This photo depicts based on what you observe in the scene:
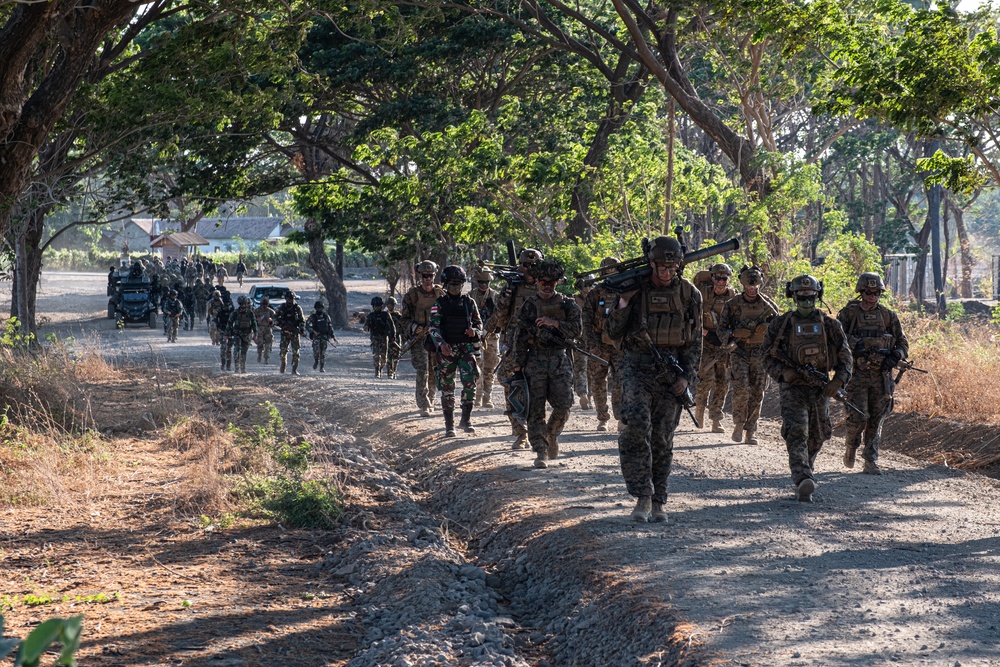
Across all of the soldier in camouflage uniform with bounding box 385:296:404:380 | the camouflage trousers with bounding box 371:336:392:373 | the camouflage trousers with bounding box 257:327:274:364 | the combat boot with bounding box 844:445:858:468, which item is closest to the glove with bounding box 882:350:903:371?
the combat boot with bounding box 844:445:858:468

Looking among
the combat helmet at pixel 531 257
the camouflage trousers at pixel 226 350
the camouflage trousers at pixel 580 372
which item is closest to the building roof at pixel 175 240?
the camouflage trousers at pixel 226 350

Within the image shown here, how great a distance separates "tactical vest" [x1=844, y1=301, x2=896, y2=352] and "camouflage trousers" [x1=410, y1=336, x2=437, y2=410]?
5328 mm

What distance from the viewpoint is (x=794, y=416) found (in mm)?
9086

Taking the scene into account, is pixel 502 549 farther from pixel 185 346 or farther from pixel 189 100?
pixel 185 346

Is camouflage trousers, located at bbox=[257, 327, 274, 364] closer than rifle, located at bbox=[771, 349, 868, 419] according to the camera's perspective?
No

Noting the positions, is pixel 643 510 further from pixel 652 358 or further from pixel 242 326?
pixel 242 326

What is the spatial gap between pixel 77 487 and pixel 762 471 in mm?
6252

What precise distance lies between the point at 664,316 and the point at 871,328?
10.6ft

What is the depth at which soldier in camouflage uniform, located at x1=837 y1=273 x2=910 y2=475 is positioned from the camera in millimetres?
10203

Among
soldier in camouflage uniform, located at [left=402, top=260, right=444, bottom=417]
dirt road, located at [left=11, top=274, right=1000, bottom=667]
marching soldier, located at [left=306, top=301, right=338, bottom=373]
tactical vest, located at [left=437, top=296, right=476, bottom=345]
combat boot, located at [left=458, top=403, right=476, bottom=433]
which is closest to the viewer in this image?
dirt road, located at [left=11, top=274, right=1000, bottom=667]

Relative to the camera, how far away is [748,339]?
1193 centimetres

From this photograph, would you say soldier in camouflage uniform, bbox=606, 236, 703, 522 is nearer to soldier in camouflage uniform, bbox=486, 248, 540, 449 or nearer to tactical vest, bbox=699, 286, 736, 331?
soldier in camouflage uniform, bbox=486, 248, 540, 449

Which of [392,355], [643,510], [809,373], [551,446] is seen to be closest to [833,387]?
[809,373]

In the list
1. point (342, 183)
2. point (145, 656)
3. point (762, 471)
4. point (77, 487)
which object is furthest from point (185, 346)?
point (145, 656)
